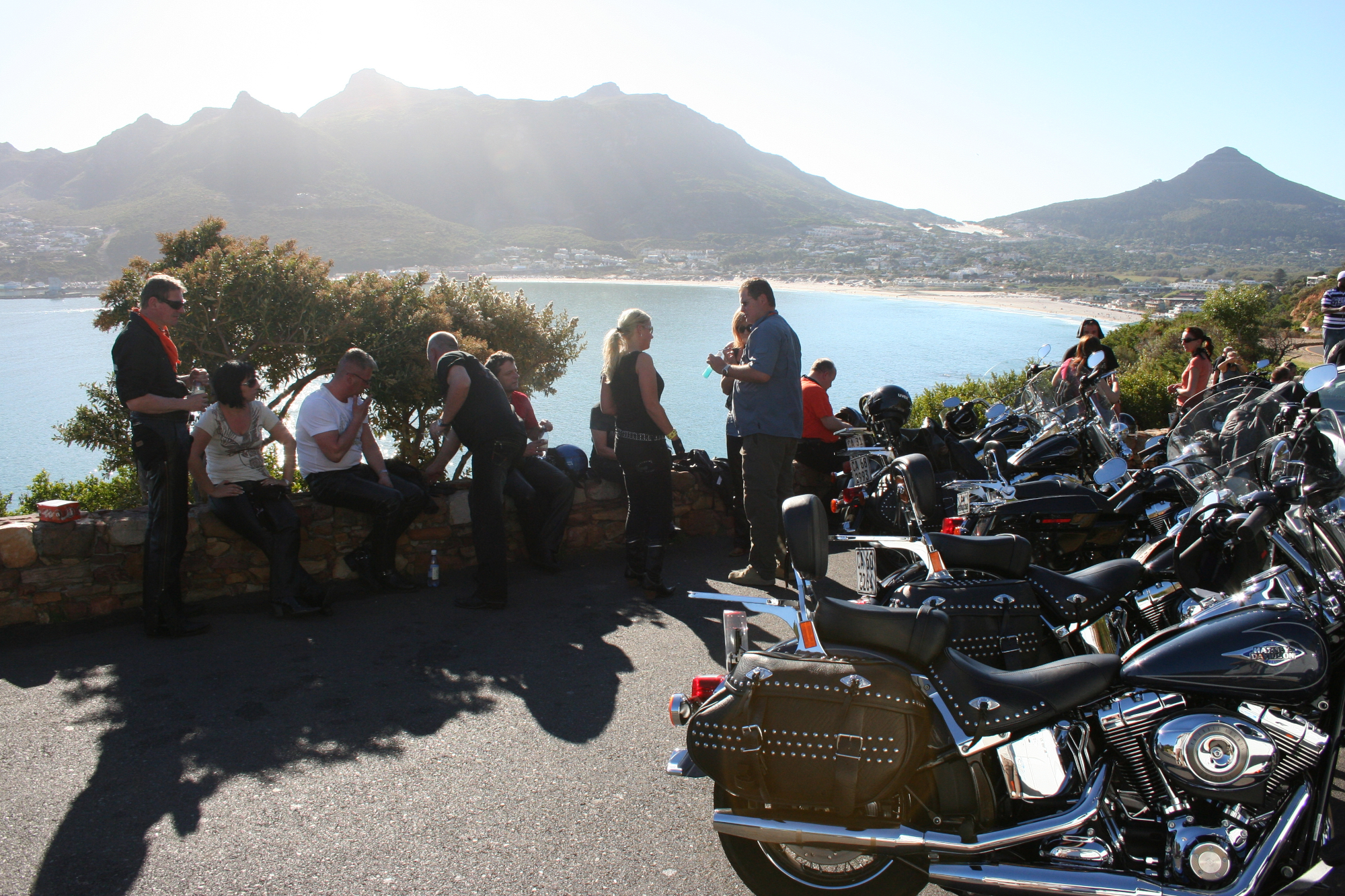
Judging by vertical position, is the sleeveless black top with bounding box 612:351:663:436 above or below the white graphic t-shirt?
above

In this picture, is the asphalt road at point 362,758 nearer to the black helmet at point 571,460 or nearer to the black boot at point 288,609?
the black boot at point 288,609

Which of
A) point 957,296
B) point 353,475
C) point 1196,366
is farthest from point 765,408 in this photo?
point 957,296

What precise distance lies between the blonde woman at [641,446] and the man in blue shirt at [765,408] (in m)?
0.51

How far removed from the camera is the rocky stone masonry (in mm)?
4539

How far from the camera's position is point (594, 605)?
511cm

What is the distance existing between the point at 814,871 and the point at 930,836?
0.40 m

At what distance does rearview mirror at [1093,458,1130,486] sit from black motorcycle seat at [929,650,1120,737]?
1924 millimetres

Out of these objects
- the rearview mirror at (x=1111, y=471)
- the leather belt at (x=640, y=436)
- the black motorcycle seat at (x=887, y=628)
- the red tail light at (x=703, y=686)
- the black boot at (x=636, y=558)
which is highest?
the rearview mirror at (x=1111, y=471)

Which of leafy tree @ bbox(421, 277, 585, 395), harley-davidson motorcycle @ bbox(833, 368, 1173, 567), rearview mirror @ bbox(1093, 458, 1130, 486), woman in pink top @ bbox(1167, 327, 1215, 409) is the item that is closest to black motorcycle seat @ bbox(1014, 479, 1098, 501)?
harley-davidson motorcycle @ bbox(833, 368, 1173, 567)

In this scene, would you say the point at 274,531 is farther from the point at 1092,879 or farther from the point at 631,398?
the point at 1092,879

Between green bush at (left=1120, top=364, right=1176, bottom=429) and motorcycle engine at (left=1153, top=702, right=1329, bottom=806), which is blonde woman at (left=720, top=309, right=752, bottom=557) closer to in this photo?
motorcycle engine at (left=1153, top=702, right=1329, bottom=806)

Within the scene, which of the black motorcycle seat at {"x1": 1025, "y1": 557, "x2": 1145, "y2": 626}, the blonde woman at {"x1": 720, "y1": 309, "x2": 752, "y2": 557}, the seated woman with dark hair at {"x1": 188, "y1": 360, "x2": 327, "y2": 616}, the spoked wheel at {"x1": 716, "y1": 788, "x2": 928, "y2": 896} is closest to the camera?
the spoked wheel at {"x1": 716, "y1": 788, "x2": 928, "y2": 896}

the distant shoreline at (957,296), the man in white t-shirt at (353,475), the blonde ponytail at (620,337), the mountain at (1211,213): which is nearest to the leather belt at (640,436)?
the blonde ponytail at (620,337)

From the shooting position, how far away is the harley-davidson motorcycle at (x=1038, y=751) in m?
2.01
